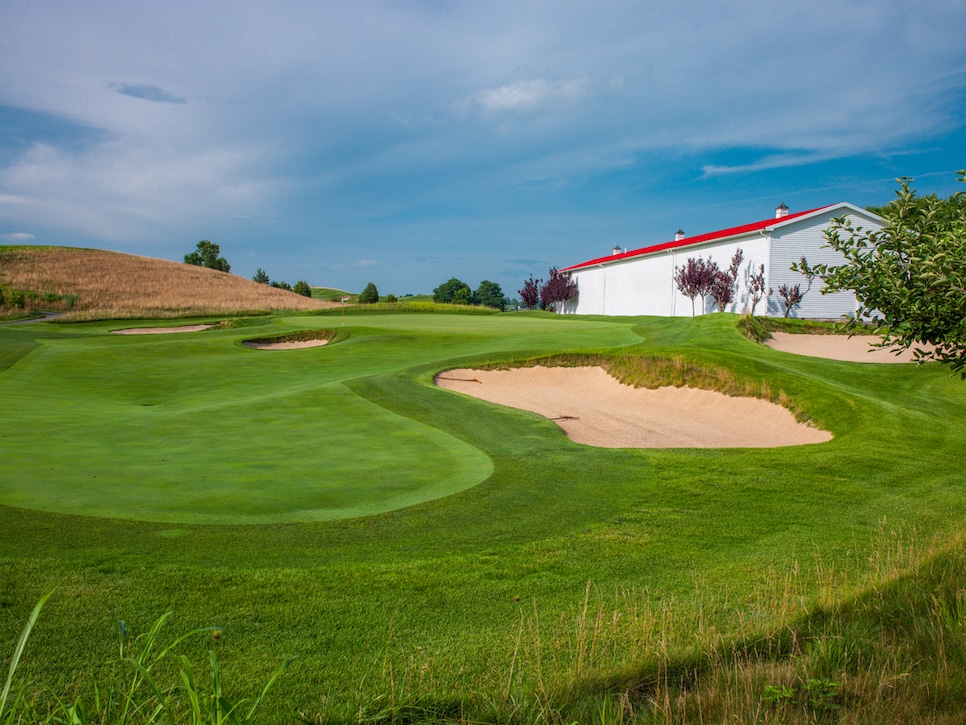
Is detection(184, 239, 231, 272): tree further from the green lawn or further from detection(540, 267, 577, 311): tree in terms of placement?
the green lawn

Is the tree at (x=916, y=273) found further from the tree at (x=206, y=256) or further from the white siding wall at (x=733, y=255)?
the tree at (x=206, y=256)

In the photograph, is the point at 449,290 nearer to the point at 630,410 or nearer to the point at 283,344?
the point at 283,344

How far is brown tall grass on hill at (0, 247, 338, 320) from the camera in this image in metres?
50.1

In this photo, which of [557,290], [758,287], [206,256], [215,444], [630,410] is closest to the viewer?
[215,444]

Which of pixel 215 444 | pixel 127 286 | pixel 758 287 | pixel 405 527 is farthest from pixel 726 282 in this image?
pixel 127 286

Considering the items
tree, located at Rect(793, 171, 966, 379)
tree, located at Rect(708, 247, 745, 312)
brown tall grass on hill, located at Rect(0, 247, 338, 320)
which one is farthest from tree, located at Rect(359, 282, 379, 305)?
tree, located at Rect(793, 171, 966, 379)

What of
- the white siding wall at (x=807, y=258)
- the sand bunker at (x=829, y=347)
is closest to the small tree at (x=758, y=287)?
the white siding wall at (x=807, y=258)

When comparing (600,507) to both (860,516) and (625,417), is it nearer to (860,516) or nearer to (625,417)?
(860,516)

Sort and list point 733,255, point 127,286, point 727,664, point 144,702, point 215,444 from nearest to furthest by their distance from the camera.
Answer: point 144,702, point 727,664, point 215,444, point 733,255, point 127,286

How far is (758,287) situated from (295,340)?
85.7ft

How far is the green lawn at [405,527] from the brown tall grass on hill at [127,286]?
38334 mm

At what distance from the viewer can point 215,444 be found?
10.4 meters

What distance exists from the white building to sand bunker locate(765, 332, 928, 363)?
484cm

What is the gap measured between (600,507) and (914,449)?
650 cm
